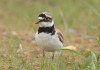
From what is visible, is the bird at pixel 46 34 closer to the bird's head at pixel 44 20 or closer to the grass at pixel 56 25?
the bird's head at pixel 44 20

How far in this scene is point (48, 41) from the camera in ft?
18.3

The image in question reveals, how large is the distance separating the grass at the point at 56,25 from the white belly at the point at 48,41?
0.19 m

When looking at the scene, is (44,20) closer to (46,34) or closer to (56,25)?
(46,34)

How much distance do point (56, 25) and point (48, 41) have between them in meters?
4.38

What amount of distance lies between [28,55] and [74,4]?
5.23 meters

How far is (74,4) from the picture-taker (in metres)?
11.5

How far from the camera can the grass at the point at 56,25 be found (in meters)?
5.59

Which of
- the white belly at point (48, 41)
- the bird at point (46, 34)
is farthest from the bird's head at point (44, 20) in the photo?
the white belly at point (48, 41)

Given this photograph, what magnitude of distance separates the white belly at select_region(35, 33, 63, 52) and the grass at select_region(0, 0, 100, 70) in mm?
193

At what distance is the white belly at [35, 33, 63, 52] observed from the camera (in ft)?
18.3

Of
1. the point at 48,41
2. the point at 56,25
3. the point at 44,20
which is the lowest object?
the point at 56,25

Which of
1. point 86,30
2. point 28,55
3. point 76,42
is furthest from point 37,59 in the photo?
→ point 86,30

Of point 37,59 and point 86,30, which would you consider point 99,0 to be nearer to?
point 86,30

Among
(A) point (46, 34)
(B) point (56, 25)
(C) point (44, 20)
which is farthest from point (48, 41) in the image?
(B) point (56, 25)
